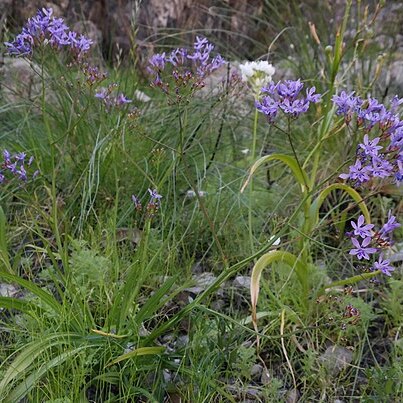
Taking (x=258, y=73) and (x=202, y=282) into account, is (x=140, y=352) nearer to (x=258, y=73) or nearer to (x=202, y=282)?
(x=202, y=282)

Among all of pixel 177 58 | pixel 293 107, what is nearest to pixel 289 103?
pixel 293 107

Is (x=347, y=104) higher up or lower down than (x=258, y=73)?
higher up

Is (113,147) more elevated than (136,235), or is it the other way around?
(113,147)

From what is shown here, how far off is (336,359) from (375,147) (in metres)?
0.77

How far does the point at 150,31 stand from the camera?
18.4 feet

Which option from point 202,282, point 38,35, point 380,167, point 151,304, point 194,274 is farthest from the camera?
point 194,274

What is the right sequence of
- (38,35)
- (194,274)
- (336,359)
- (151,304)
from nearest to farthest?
(151,304)
(38,35)
(336,359)
(194,274)

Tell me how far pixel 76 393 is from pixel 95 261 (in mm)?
478

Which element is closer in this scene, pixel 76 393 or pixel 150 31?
pixel 76 393

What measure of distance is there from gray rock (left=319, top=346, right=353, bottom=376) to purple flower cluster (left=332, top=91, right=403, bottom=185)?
0.63 m

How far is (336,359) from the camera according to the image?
223cm

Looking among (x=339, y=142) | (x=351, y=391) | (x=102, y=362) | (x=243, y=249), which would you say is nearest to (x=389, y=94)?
(x=339, y=142)

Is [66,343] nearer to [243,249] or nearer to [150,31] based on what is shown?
[243,249]

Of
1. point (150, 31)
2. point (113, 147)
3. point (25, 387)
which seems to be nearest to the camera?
point (25, 387)
